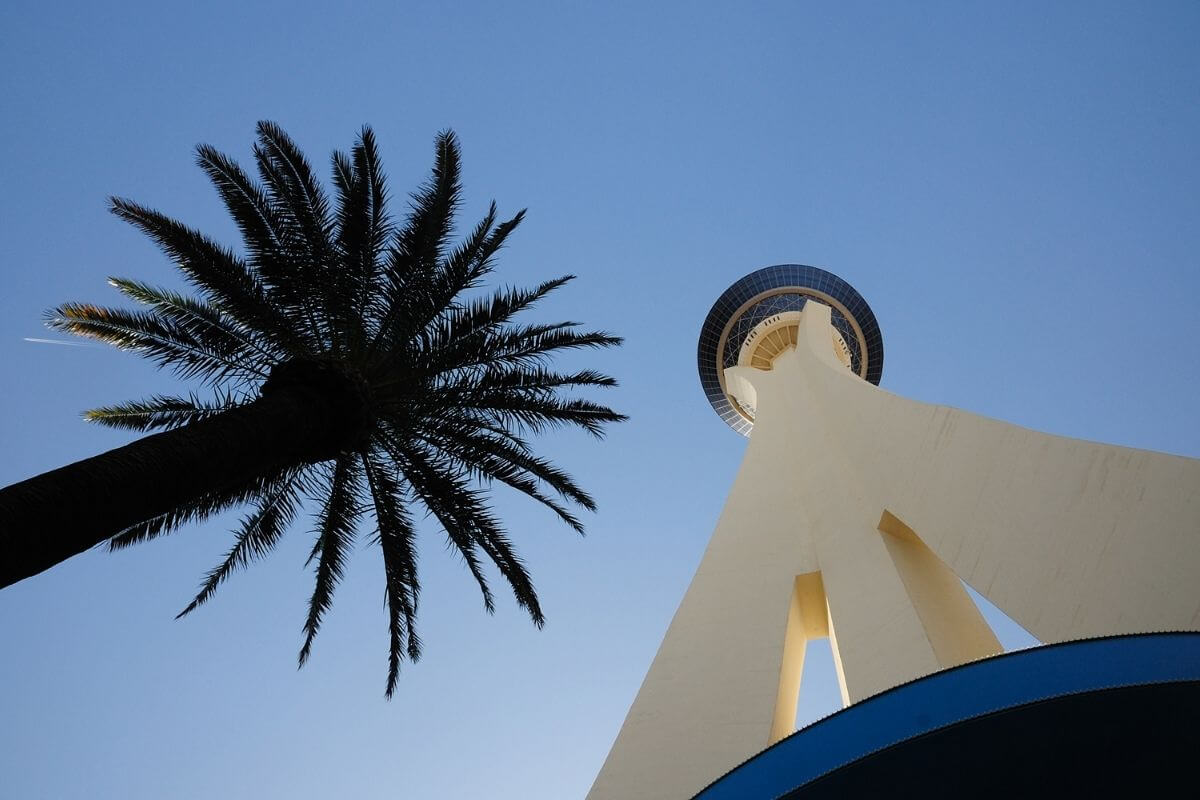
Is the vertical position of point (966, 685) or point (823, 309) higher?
point (823, 309)

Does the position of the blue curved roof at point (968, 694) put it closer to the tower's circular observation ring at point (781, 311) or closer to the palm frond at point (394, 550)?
the palm frond at point (394, 550)

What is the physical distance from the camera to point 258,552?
10172 millimetres

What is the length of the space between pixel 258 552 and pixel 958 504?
10236 millimetres

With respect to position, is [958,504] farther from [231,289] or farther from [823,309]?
[823,309]

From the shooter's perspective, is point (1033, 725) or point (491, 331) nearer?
point (1033, 725)

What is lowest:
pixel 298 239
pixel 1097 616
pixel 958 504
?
pixel 298 239

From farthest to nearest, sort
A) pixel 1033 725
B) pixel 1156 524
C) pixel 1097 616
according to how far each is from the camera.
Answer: pixel 1097 616 < pixel 1156 524 < pixel 1033 725

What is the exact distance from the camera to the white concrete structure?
9.44 meters

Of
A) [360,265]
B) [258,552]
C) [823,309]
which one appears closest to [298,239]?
[360,265]

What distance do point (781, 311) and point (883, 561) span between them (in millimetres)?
16766

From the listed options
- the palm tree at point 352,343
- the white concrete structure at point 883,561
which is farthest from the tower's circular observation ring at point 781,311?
the palm tree at point 352,343

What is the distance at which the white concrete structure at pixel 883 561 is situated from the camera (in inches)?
372

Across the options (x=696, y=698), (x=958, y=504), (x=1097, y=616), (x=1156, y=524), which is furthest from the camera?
(x=696, y=698)

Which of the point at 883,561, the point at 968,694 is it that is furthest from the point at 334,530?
the point at 883,561
